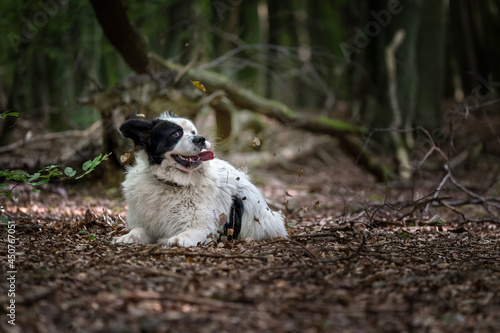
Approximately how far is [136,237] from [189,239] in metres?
0.63

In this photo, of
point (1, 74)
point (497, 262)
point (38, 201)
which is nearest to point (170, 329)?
point (497, 262)

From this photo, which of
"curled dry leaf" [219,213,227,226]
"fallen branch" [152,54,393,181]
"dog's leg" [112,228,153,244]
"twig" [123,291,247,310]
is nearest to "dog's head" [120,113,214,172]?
"curled dry leaf" [219,213,227,226]

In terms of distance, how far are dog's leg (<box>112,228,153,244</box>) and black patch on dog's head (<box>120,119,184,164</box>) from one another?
0.82m

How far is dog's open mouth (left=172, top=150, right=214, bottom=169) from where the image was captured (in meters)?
5.70

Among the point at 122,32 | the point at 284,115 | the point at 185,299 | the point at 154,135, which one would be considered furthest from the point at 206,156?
the point at 284,115

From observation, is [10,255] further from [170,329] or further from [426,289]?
[426,289]

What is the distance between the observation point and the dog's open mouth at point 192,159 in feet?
18.7

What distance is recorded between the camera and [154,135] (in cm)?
584

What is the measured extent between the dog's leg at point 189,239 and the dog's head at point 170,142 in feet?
2.39

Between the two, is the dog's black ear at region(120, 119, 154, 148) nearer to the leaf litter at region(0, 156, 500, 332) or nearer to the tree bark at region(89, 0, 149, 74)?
the leaf litter at region(0, 156, 500, 332)

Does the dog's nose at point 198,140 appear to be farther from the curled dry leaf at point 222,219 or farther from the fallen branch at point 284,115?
the fallen branch at point 284,115

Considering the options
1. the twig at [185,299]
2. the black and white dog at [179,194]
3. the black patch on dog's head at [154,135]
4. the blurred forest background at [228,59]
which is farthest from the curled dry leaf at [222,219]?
the blurred forest background at [228,59]

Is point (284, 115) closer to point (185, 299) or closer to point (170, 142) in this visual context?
point (170, 142)

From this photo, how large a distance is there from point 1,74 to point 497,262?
87.6 ft
